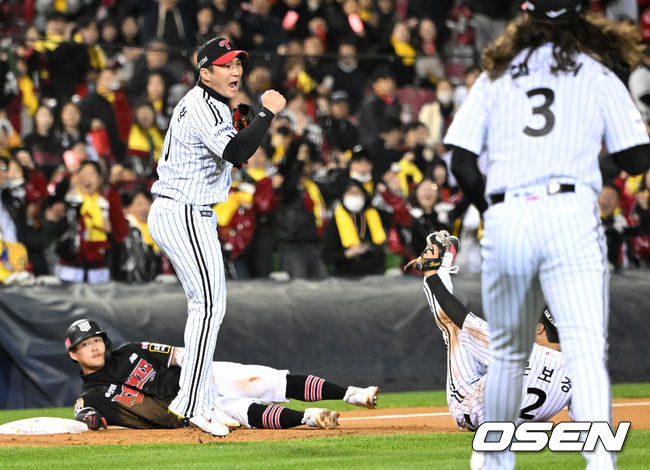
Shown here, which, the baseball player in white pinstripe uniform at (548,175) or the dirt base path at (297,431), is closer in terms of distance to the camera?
the baseball player in white pinstripe uniform at (548,175)

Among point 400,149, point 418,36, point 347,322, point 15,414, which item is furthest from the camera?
point 418,36

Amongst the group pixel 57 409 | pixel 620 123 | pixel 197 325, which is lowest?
pixel 57 409

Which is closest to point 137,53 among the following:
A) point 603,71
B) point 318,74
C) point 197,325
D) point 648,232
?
point 318,74

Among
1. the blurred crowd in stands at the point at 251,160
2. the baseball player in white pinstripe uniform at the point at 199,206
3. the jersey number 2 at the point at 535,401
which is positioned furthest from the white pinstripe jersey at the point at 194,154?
the blurred crowd in stands at the point at 251,160

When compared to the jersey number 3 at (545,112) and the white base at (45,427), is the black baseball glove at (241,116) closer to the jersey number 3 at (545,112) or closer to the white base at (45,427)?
the white base at (45,427)

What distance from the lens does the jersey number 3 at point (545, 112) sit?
162 inches

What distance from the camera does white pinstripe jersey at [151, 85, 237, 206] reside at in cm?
643

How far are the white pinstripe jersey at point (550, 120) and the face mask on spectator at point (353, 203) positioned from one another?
25.6 ft

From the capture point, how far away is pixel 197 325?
6.40m

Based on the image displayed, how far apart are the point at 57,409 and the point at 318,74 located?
5821mm

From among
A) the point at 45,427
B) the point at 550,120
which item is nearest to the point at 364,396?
the point at 45,427

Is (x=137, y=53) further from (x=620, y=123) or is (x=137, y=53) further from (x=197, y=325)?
(x=620, y=123)

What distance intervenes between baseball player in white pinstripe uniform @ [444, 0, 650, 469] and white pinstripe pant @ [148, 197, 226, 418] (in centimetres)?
250

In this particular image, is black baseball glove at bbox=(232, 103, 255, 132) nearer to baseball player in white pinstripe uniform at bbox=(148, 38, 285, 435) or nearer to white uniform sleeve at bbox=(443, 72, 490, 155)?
baseball player in white pinstripe uniform at bbox=(148, 38, 285, 435)
